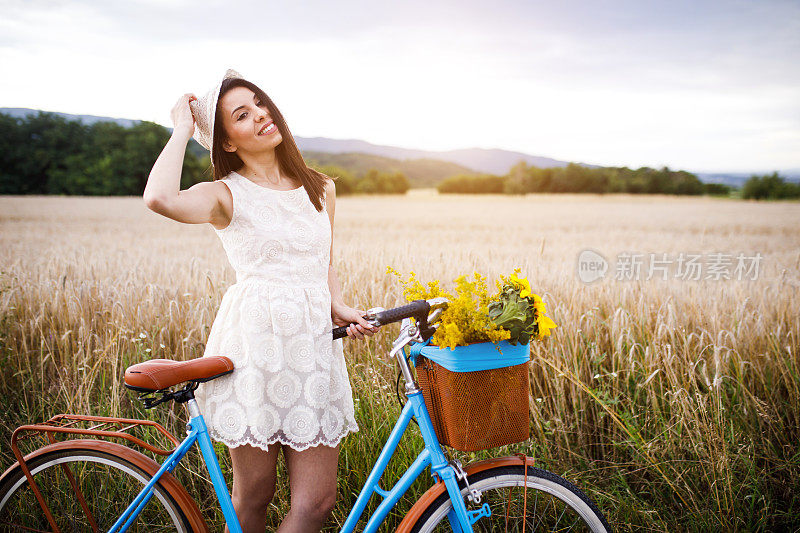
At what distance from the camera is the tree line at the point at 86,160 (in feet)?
119

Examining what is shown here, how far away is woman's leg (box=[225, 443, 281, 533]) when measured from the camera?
1861mm

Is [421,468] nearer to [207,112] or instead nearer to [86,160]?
[207,112]

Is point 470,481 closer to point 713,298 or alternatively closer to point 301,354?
point 301,354

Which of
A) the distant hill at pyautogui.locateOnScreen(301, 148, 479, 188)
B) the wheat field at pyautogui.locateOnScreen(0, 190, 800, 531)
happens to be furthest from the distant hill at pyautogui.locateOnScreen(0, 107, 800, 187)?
the wheat field at pyautogui.locateOnScreen(0, 190, 800, 531)

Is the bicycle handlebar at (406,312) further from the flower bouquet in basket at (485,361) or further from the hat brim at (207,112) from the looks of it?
the hat brim at (207,112)

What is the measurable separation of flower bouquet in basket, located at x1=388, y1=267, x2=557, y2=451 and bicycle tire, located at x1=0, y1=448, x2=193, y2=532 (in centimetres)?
126

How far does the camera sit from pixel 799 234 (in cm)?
1355

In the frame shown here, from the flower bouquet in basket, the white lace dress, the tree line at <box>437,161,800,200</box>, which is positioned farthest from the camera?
the tree line at <box>437,161,800,200</box>

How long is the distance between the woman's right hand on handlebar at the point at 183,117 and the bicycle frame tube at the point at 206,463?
92 cm

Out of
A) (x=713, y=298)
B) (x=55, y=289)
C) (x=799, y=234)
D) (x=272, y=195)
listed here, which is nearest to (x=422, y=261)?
(x=713, y=298)

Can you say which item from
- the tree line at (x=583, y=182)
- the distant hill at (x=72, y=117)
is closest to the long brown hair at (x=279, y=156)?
the distant hill at (x=72, y=117)

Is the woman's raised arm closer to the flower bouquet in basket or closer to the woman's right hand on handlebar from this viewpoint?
the woman's right hand on handlebar

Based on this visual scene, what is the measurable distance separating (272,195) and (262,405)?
746 millimetres

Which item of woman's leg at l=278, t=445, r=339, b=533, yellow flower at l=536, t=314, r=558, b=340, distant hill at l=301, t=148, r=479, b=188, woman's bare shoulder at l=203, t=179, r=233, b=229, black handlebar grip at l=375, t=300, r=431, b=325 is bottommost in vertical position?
woman's leg at l=278, t=445, r=339, b=533
